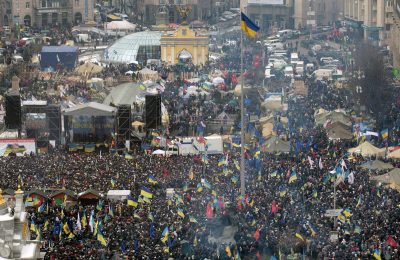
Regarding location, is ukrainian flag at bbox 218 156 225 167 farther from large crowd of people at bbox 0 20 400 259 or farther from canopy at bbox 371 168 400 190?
canopy at bbox 371 168 400 190

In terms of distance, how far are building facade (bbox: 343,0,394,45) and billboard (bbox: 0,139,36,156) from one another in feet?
152

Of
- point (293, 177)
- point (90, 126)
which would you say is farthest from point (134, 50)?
point (293, 177)

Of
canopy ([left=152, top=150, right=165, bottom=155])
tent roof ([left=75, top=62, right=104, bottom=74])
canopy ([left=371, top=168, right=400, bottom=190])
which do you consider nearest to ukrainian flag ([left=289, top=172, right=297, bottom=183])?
canopy ([left=371, top=168, right=400, bottom=190])

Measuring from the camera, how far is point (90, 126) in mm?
72312

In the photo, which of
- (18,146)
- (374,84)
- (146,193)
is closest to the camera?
(146,193)

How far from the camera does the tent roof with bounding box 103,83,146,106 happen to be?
274 ft

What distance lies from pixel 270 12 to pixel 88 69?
128ft

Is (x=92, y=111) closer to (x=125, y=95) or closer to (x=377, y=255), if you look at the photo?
(x=125, y=95)

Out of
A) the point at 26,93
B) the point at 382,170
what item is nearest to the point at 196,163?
the point at 382,170

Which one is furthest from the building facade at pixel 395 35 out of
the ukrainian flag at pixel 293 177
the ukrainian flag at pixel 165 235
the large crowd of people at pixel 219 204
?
the ukrainian flag at pixel 165 235

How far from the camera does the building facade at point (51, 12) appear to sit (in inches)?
5448

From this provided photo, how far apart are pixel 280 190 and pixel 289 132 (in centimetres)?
1554

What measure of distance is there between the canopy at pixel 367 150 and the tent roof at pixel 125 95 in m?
18.8

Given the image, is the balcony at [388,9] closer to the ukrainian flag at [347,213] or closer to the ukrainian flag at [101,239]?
the ukrainian flag at [347,213]
